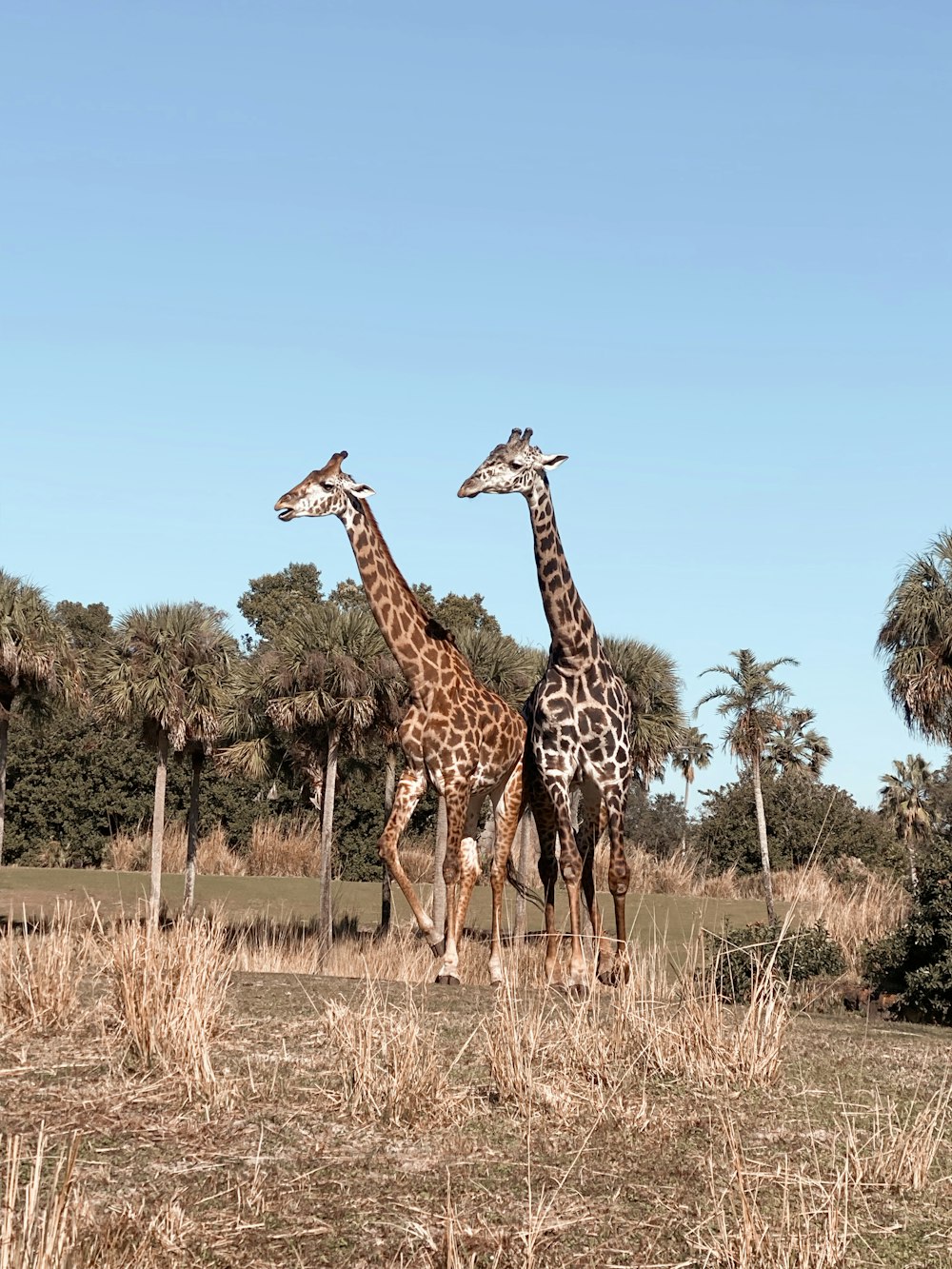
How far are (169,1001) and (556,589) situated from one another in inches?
203

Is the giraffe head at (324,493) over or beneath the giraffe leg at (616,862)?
over

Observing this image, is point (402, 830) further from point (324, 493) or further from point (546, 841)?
point (324, 493)

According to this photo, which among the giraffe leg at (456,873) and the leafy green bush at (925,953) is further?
the leafy green bush at (925,953)

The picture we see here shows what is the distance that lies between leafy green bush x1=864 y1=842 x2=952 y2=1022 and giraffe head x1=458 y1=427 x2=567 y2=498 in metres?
7.43

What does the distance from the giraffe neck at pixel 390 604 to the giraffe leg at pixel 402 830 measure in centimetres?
83

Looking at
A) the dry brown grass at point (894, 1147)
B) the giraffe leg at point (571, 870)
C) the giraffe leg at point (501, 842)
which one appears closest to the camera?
the dry brown grass at point (894, 1147)

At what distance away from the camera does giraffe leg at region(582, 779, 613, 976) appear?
1124cm

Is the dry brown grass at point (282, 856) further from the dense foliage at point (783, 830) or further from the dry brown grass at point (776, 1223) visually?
the dry brown grass at point (776, 1223)

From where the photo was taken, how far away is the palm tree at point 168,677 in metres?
27.0

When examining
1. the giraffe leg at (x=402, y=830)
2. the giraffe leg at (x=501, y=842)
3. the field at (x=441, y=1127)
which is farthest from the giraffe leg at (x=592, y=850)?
the field at (x=441, y=1127)

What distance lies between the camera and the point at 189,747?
2991cm

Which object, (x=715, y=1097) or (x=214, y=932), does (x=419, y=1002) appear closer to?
(x=214, y=932)

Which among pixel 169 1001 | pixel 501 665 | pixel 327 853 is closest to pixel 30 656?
pixel 327 853

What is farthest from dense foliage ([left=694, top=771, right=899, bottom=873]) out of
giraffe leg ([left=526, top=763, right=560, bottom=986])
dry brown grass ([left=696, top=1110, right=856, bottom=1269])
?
dry brown grass ([left=696, top=1110, right=856, bottom=1269])
